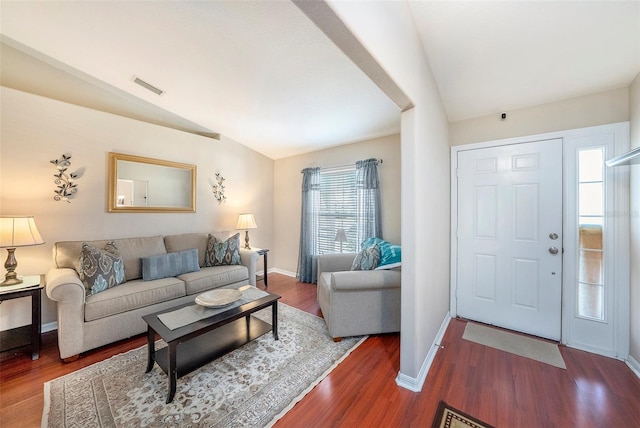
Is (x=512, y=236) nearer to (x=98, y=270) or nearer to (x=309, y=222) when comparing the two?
(x=309, y=222)

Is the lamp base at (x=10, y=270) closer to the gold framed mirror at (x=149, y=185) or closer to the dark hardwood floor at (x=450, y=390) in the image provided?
the dark hardwood floor at (x=450, y=390)

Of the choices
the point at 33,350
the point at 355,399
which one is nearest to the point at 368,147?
the point at 355,399

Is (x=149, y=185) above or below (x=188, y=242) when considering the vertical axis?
above

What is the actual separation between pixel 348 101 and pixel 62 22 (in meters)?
2.67

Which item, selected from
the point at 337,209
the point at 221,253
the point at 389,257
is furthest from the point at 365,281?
the point at 221,253

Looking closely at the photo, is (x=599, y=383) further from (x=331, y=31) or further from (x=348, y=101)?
(x=348, y=101)

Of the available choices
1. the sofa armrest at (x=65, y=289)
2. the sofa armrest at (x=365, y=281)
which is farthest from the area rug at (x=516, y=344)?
the sofa armrest at (x=65, y=289)

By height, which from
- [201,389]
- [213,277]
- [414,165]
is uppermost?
[414,165]

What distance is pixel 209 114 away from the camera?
3371 millimetres

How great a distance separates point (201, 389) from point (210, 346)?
0.30 meters

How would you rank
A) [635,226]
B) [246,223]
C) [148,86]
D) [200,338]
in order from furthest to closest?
[246,223]
[148,86]
[200,338]
[635,226]

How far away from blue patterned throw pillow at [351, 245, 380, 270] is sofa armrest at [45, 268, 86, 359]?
2538 mm

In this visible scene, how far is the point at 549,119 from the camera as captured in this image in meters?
2.33

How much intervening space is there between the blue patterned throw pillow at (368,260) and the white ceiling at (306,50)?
1.69 m
